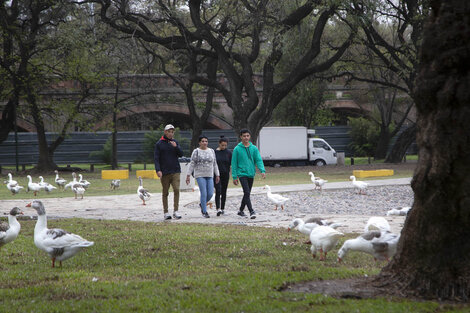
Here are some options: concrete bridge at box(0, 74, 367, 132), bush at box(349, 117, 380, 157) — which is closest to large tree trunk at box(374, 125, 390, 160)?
bush at box(349, 117, 380, 157)

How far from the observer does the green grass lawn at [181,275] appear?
578 cm

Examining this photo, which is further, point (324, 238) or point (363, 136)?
point (363, 136)

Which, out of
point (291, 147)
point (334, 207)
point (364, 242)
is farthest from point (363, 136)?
point (364, 242)

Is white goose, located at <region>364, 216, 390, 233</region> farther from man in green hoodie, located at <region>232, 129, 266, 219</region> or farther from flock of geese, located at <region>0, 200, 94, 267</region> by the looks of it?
man in green hoodie, located at <region>232, 129, 266, 219</region>

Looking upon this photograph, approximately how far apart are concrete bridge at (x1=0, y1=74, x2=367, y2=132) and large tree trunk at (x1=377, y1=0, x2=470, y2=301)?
3323 centimetres

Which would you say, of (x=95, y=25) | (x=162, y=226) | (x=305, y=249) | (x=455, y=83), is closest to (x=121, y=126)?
(x=95, y=25)

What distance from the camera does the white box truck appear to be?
4478 centimetres

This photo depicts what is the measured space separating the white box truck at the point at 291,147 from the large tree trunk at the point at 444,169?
3857 cm

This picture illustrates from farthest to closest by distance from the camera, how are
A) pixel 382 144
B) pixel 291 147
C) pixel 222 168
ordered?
pixel 382 144 < pixel 291 147 < pixel 222 168

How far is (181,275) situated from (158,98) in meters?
37.5

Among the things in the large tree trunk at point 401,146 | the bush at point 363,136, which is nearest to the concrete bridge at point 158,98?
the bush at point 363,136

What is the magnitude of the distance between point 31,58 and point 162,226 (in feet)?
90.1

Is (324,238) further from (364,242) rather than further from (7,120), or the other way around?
(7,120)

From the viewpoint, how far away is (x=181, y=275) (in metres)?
7.24
